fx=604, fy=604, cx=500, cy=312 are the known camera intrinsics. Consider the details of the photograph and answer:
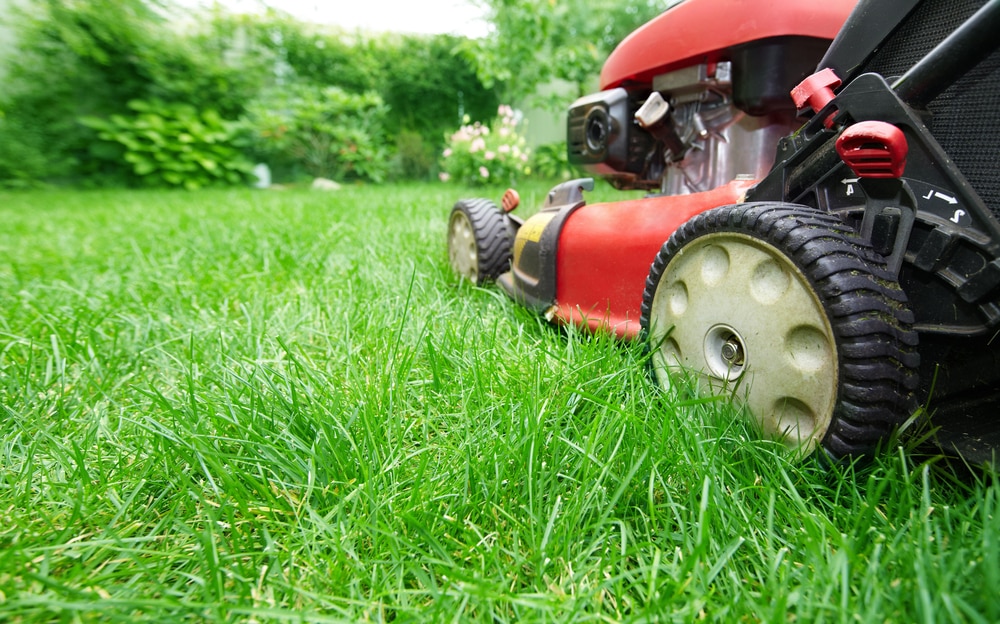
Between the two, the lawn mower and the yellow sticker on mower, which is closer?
the lawn mower

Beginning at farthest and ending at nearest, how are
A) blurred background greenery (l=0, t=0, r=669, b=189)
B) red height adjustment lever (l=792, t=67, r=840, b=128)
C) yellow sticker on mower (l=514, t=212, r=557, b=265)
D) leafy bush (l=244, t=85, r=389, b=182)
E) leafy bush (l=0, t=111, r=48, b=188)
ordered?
leafy bush (l=244, t=85, r=389, b=182) < blurred background greenery (l=0, t=0, r=669, b=189) < leafy bush (l=0, t=111, r=48, b=188) < yellow sticker on mower (l=514, t=212, r=557, b=265) < red height adjustment lever (l=792, t=67, r=840, b=128)

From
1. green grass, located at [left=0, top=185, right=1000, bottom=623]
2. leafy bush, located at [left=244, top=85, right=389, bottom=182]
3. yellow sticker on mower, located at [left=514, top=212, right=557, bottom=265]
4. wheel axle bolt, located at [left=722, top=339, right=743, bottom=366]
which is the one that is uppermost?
leafy bush, located at [left=244, top=85, right=389, bottom=182]

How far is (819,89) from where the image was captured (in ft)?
2.96

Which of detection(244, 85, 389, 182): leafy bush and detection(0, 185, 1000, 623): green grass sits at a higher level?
detection(244, 85, 389, 182): leafy bush

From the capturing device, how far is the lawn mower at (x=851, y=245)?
2.40ft

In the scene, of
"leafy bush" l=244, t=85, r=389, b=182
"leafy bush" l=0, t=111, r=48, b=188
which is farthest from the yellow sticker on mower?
"leafy bush" l=0, t=111, r=48, b=188

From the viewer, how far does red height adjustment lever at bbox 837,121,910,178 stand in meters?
0.74

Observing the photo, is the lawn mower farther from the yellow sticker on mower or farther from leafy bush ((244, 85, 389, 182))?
leafy bush ((244, 85, 389, 182))

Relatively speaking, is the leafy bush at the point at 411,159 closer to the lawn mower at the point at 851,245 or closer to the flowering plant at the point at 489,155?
the flowering plant at the point at 489,155

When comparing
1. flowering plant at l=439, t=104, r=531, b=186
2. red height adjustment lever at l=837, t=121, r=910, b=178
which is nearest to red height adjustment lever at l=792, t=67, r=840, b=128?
red height adjustment lever at l=837, t=121, r=910, b=178

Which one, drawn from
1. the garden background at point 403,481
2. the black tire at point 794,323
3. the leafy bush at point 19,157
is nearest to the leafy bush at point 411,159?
the leafy bush at point 19,157

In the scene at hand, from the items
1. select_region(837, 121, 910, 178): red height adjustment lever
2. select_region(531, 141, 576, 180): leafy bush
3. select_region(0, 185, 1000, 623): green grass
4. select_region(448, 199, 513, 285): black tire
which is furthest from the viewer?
select_region(531, 141, 576, 180): leafy bush

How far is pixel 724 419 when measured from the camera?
36.1 inches

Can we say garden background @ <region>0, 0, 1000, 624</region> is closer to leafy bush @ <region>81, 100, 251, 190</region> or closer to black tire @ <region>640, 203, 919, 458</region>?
black tire @ <region>640, 203, 919, 458</region>
